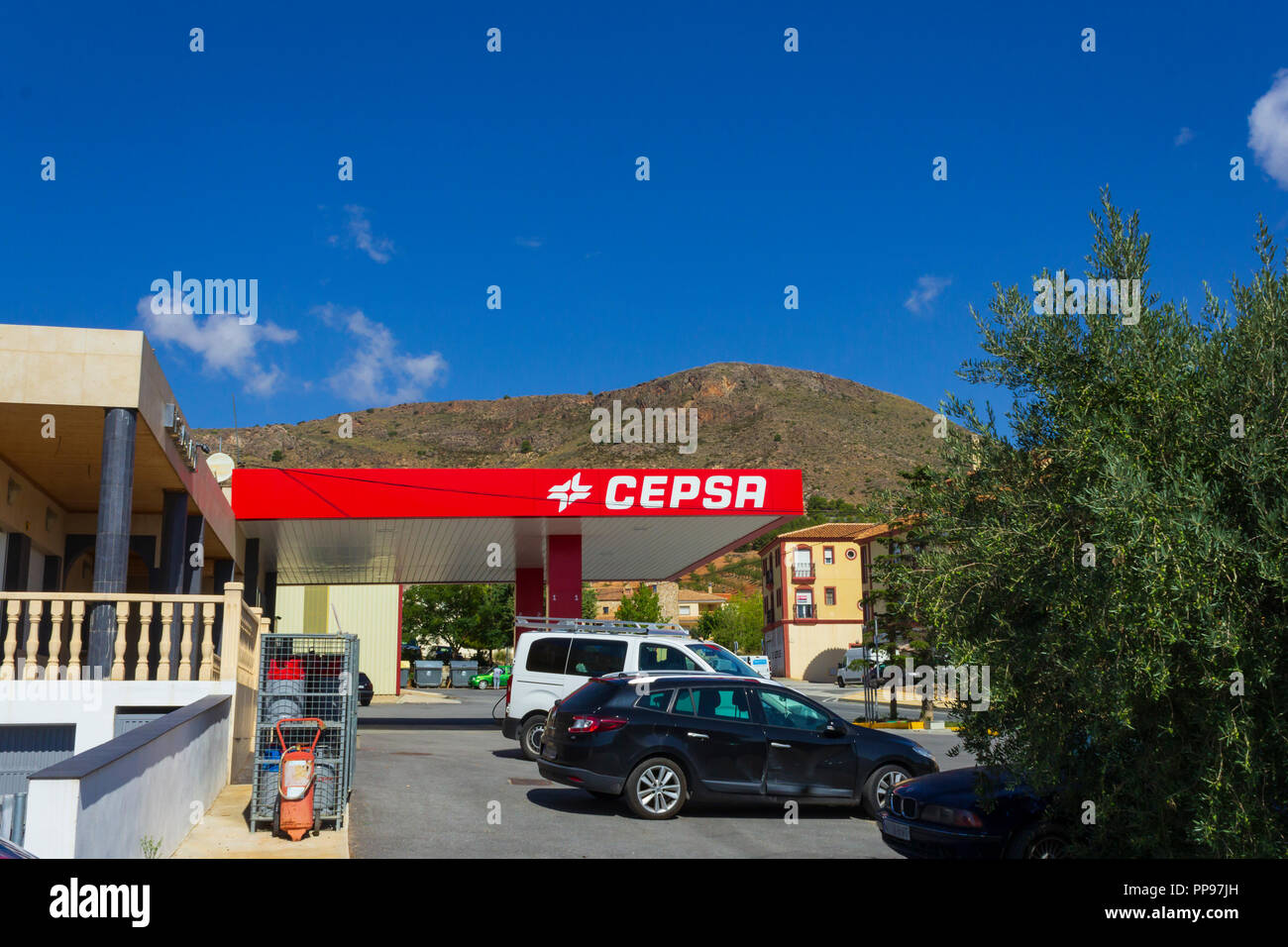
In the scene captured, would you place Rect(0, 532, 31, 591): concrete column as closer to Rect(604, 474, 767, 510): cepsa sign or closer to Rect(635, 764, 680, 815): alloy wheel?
Rect(604, 474, 767, 510): cepsa sign

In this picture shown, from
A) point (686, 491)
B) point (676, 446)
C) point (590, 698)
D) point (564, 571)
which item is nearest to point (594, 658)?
point (590, 698)

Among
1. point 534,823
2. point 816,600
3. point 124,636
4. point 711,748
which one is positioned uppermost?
point 816,600

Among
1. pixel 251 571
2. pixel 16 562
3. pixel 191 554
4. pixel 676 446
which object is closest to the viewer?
pixel 16 562

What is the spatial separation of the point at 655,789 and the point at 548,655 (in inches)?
233

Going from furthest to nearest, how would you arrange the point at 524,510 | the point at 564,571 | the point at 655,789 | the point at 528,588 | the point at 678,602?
the point at 678,602 → the point at 528,588 → the point at 564,571 → the point at 524,510 → the point at 655,789

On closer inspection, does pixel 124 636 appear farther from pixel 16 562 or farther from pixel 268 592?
pixel 268 592

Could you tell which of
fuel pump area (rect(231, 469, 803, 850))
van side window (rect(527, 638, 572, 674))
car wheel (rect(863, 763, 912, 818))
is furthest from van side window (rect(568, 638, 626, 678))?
car wheel (rect(863, 763, 912, 818))

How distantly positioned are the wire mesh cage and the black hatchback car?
2.53 metres

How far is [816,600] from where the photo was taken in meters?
75.6

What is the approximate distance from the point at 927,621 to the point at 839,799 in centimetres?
607

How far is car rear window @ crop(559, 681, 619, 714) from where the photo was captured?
12.1 metres

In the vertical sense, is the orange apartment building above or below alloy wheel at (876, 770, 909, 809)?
above
